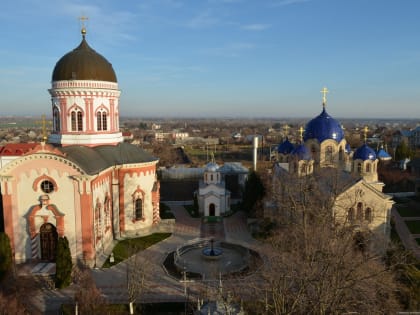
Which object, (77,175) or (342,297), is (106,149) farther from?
(342,297)

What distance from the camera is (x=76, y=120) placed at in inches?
998

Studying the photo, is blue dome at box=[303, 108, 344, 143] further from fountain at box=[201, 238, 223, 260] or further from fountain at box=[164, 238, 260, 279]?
fountain at box=[201, 238, 223, 260]

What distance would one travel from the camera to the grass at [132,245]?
2205cm

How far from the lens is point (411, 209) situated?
112 ft

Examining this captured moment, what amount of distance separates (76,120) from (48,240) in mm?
8750

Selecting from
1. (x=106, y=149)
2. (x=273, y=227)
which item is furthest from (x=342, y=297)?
(x=106, y=149)

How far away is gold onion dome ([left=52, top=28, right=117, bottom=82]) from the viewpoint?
24875mm

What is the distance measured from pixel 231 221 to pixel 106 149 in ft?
40.4

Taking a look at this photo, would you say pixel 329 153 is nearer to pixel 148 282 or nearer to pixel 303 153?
pixel 303 153

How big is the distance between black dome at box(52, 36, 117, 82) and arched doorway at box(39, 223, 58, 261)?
1049 cm

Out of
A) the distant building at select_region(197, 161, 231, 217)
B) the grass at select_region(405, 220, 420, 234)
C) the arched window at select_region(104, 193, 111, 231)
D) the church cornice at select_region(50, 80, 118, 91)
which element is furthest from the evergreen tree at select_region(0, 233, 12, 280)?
the grass at select_region(405, 220, 420, 234)

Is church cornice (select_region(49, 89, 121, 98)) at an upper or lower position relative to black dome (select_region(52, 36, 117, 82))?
lower

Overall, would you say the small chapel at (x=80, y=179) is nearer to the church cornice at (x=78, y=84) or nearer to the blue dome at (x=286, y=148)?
the church cornice at (x=78, y=84)

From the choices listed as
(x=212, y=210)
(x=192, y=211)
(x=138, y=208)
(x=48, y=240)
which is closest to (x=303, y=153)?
(x=212, y=210)
